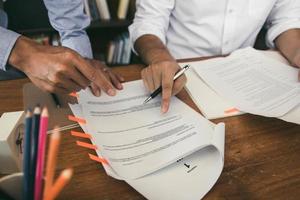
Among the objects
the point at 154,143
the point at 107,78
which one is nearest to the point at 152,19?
the point at 107,78

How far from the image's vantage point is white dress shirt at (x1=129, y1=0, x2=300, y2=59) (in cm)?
104

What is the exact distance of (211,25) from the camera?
3.52 feet

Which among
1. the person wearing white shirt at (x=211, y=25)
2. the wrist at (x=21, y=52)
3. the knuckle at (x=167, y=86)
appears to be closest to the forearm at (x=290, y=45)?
→ the person wearing white shirt at (x=211, y=25)

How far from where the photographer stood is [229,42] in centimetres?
110

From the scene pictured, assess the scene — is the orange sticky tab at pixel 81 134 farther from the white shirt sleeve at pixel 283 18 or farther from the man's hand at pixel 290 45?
the white shirt sleeve at pixel 283 18

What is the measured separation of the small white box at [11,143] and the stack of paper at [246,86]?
374 mm

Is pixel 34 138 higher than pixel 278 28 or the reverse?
higher

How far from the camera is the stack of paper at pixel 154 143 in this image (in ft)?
1.56

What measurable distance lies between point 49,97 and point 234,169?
16.4 inches

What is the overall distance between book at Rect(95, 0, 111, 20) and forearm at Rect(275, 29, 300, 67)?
3.34ft

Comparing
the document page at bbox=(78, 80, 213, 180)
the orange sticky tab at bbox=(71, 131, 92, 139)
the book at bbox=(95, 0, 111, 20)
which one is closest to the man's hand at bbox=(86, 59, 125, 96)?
the document page at bbox=(78, 80, 213, 180)

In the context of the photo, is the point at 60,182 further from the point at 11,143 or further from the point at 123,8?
the point at 123,8

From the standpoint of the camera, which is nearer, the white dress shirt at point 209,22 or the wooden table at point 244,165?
the wooden table at point 244,165

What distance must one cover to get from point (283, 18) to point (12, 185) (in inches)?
41.6
